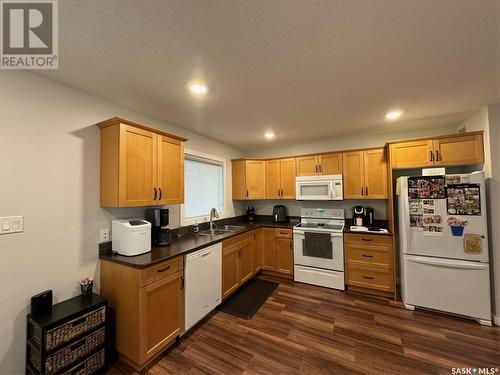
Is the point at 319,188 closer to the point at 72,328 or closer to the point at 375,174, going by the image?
the point at 375,174

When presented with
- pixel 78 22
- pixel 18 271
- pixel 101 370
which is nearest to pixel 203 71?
pixel 78 22

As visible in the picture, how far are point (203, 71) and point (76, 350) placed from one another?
2374 millimetres

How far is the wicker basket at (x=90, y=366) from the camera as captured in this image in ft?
4.95

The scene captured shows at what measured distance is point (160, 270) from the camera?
72.7 inches

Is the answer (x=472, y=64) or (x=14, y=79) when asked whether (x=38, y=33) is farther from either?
(x=472, y=64)

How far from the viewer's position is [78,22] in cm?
118

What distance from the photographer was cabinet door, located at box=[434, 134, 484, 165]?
2.43 metres

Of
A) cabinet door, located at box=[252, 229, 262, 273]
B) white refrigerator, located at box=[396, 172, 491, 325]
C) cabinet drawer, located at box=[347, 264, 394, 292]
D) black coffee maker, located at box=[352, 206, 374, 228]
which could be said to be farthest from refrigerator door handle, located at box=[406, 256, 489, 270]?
cabinet door, located at box=[252, 229, 262, 273]

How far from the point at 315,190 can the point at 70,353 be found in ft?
11.5

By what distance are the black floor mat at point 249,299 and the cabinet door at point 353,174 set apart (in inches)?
77.9

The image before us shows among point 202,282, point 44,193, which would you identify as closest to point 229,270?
point 202,282

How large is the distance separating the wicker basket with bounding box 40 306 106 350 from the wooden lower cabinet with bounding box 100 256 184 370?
173 mm

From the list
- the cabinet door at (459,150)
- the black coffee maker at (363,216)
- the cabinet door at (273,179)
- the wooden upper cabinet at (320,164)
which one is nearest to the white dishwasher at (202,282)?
the cabinet door at (273,179)

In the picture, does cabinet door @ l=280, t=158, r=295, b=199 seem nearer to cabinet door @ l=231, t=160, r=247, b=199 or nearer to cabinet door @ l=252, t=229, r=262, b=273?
cabinet door @ l=231, t=160, r=247, b=199
